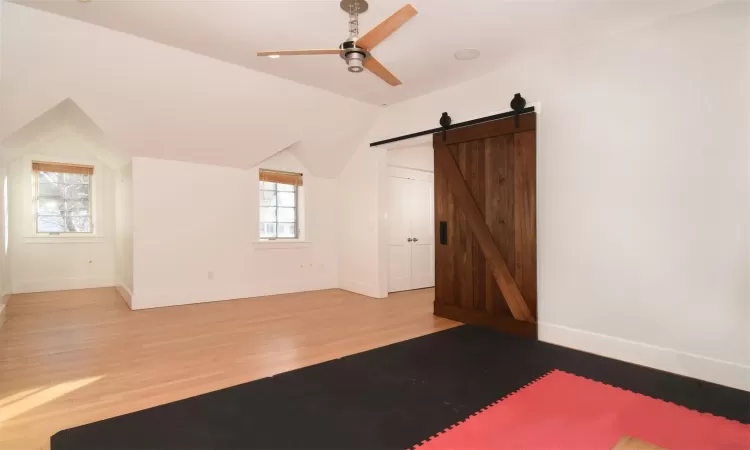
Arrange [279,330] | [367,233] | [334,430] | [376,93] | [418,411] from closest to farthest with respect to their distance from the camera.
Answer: [334,430]
[418,411]
[279,330]
[376,93]
[367,233]

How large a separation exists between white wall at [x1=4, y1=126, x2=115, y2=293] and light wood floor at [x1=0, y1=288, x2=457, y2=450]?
0.79 meters

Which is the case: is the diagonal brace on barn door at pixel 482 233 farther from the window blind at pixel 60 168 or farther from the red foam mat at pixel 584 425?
the window blind at pixel 60 168

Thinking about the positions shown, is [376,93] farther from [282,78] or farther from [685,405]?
[685,405]

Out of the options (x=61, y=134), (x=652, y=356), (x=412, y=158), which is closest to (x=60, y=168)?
(x=61, y=134)

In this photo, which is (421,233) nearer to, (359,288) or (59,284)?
(359,288)

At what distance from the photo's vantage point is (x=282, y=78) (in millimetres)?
4789

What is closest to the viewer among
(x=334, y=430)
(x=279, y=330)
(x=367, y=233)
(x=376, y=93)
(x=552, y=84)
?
(x=334, y=430)

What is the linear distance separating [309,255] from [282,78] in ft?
10.6

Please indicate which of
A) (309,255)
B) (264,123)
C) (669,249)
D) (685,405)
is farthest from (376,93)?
(685,405)

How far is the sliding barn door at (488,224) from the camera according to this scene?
3.91 m

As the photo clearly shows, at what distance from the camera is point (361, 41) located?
2693mm

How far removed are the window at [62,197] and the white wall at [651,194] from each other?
7817 millimetres

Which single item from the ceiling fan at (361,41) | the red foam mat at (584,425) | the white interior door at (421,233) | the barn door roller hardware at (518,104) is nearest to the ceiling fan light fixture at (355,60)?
the ceiling fan at (361,41)

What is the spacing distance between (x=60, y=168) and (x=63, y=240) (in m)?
1.32
